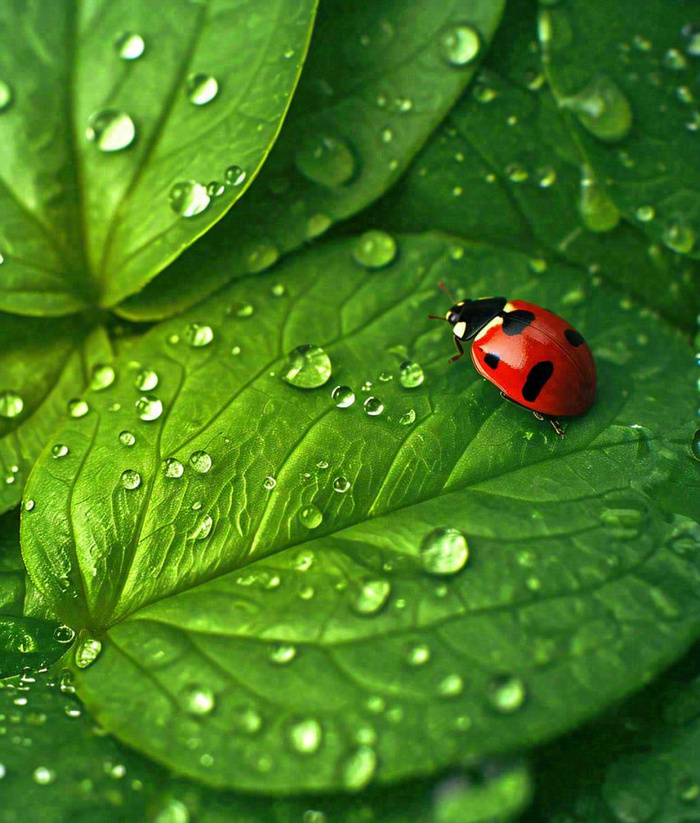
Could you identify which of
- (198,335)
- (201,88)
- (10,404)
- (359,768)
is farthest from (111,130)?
(359,768)

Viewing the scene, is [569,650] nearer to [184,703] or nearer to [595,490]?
[595,490]

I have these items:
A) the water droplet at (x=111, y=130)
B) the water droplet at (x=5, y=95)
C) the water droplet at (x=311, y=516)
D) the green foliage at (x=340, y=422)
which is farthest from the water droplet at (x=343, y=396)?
the water droplet at (x=5, y=95)

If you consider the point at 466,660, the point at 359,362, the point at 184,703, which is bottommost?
the point at 184,703

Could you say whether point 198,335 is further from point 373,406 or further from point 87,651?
point 87,651

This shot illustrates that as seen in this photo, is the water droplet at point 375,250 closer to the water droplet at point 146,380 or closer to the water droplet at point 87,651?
the water droplet at point 146,380

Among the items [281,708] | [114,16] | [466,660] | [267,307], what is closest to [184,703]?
[281,708]
